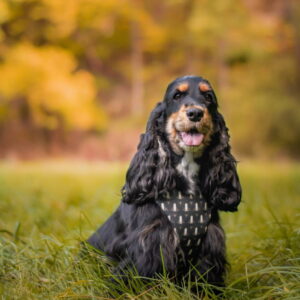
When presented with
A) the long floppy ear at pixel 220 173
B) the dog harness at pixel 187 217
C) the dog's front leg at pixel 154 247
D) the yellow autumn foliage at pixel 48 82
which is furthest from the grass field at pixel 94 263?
the yellow autumn foliage at pixel 48 82

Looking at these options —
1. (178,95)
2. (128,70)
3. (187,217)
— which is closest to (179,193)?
(187,217)

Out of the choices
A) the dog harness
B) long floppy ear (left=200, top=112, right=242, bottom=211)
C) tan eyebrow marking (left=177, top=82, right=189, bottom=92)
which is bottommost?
the dog harness

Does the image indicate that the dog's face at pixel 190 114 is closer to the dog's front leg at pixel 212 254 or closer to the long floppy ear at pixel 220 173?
the long floppy ear at pixel 220 173

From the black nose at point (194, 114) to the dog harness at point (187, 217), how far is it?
0.45m

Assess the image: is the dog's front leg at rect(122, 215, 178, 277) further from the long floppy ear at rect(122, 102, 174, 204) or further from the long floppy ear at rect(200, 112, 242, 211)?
the long floppy ear at rect(200, 112, 242, 211)

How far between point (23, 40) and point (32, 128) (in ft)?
10.9

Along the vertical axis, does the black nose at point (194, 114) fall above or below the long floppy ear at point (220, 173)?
above

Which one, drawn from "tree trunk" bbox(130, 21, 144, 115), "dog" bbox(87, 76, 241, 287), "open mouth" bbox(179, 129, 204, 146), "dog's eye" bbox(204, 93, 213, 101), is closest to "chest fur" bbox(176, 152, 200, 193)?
"dog" bbox(87, 76, 241, 287)

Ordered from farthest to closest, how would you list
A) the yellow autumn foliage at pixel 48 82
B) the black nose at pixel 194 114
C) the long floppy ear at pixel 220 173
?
the yellow autumn foliage at pixel 48 82 → the long floppy ear at pixel 220 173 → the black nose at pixel 194 114

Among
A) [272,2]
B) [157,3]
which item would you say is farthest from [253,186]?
[272,2]

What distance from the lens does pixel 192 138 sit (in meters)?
2.73

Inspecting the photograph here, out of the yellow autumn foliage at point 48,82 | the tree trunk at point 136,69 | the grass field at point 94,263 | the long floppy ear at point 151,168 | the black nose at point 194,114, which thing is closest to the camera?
the grass field at point 94,263

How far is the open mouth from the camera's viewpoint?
2725 millimetres

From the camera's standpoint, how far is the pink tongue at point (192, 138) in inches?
107
